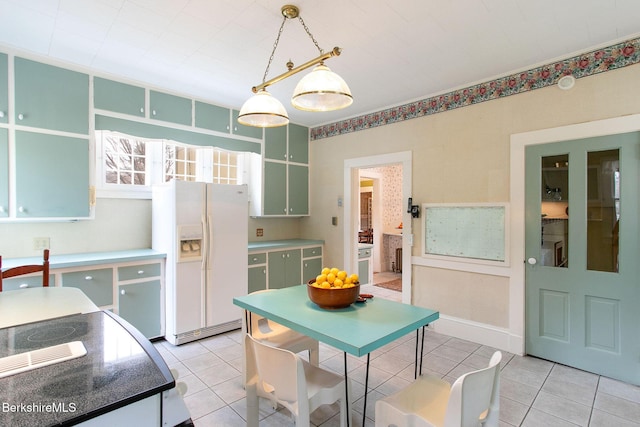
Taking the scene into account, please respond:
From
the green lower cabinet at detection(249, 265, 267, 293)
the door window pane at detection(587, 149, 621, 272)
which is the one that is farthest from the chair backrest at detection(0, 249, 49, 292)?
the door window pane at detection(587, 149, 621, 272)

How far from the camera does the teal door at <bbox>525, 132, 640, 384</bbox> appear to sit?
102 inches

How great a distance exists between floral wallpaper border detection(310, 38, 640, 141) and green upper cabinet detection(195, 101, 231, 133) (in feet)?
5.56

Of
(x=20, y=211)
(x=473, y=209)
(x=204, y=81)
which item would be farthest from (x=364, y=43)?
(x=20, y=211)

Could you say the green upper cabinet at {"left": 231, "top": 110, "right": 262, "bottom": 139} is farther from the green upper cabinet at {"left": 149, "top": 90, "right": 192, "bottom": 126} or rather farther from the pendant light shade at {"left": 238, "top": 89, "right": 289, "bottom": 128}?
the pendant light shade at {"left": 238, "top": 89, "right": 289, "bottom": 128}

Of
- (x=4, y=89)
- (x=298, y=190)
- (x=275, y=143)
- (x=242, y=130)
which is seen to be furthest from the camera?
(x=298, y=190)

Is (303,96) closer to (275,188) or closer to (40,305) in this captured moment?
(40,305)

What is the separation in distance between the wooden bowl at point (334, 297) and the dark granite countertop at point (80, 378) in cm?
98

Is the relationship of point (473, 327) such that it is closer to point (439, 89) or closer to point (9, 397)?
point (439, 89)

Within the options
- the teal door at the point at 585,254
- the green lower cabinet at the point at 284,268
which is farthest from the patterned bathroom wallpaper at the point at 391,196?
the teal door at the point at 585,254

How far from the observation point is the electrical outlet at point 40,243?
304 centimetres

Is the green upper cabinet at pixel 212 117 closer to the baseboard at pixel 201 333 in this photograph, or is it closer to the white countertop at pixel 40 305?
the baseboard at pixel 201 333

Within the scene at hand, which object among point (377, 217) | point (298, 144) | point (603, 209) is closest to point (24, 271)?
point (298, 144)

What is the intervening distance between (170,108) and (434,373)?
3.77 metres

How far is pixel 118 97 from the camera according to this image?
3.29 meters
